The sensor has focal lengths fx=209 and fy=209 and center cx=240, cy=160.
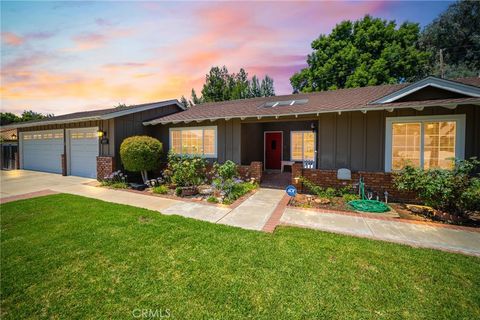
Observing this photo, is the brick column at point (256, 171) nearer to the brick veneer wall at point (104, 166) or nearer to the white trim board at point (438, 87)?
the white trim board at point (438, 87)

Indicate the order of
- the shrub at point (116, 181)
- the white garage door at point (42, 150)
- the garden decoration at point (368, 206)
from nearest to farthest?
the garden decoration at point (368, 206), the shrub at point (116, 181), the white garage door at point (42, 150)

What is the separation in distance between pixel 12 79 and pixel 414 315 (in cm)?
1457

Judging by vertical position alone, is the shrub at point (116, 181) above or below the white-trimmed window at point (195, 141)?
below

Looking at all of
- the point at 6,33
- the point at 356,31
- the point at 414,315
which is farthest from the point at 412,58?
the point at 6,33

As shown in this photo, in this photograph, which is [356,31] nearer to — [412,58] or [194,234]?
[412,58]

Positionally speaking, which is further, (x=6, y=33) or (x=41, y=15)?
(x=6, y=33)

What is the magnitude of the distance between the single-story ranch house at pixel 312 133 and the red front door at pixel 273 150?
59mm

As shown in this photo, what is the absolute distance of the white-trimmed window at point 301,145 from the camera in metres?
11.6

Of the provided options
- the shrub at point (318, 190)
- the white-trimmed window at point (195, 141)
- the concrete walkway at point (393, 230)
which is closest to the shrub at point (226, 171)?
the white-trimmed window at point (195, 141)

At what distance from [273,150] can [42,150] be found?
14.1 m

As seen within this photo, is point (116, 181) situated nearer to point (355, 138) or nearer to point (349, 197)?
point (349, 197)

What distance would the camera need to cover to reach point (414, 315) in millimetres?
2232

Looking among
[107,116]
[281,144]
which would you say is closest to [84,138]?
[107,116]

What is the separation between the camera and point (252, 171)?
8828 mm
